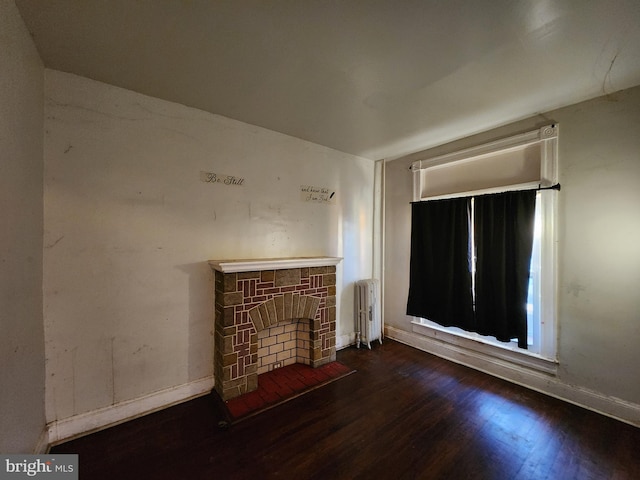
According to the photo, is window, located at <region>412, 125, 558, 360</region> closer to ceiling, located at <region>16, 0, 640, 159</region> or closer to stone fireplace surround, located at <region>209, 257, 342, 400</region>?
ceiling, located at <region>16, 0, 640, 159</region>

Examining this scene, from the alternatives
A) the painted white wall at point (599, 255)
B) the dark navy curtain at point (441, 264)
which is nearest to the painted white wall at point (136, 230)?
the dark navy curtain at point (441, 264)

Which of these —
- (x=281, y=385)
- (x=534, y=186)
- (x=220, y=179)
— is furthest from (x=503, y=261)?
(x=220, y=179)

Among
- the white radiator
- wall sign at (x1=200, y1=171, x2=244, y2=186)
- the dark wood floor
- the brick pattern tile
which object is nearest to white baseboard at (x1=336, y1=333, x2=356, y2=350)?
the white radiator

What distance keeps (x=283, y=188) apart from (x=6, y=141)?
1930 millimetres

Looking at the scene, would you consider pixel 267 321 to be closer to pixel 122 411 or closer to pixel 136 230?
pixel 122 411

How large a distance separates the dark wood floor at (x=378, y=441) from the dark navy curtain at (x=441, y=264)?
0.86 m

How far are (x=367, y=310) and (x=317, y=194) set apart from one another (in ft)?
5.44

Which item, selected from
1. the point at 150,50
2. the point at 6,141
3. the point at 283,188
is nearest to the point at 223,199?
the point at 283,188

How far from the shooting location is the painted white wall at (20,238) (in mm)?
1144

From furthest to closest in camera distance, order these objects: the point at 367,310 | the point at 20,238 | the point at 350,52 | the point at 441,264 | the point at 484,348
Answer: the point at 367,310 < the point at 441,264 < the point at 484,348 < the point at 350,52 < the point at 20,238

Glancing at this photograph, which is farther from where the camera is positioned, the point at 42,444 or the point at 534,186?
the point at 534,186

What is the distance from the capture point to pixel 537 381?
233 cm

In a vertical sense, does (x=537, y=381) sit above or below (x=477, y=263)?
below

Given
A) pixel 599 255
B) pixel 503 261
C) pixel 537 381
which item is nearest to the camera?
pixel 599 255
